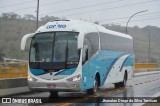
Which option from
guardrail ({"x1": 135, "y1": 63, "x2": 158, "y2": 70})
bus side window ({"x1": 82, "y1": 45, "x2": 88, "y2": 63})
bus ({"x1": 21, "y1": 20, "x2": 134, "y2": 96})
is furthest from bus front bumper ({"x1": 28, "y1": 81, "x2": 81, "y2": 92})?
guardrail ({"x1": 135, "y1": 63, "x2": 158, "y2": 70})

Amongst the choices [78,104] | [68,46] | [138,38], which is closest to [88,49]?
[68,46]

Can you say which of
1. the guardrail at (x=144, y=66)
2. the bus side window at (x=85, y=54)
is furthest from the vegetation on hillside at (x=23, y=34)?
the bus side window at (x=85, y=54)

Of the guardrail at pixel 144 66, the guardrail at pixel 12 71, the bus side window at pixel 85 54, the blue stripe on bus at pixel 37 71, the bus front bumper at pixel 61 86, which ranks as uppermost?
the bus side window at pixel 85 54

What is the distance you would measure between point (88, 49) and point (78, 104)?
12.8 ft

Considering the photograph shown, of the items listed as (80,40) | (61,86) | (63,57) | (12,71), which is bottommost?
(12,71)

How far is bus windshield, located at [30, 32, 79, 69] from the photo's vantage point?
693 inches

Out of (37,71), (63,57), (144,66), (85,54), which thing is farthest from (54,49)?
(144,66)

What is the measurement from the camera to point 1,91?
18.8 meters

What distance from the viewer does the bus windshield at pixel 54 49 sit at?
1759 cm

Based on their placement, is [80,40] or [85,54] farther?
[85,54]

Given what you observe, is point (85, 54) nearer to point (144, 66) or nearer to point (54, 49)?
point (54, 49)

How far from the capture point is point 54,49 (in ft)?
58.2

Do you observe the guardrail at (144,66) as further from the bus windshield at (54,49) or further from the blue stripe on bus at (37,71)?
the blue stripe on bus at (37,71)

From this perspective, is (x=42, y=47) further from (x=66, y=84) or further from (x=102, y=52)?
(x=102, y=52)
